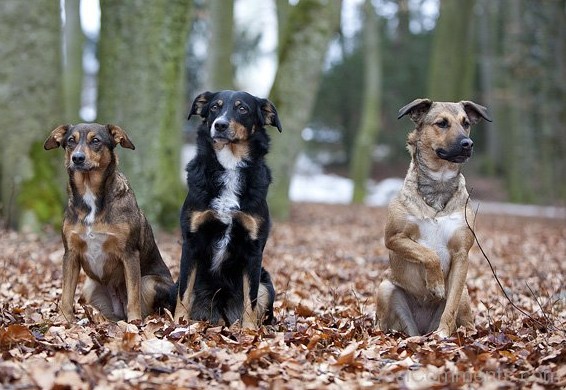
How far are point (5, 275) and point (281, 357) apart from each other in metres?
4.16

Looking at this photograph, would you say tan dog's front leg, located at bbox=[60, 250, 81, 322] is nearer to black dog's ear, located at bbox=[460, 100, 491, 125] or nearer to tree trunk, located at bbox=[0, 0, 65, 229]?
black dog's ear, located at bbox=[460, 100, 491, 125]

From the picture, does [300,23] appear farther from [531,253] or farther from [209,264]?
[209,264]

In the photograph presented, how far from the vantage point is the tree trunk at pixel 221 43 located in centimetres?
1759

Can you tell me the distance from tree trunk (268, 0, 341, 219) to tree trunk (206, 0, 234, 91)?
277 centimetres

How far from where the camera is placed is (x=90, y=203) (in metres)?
6.04

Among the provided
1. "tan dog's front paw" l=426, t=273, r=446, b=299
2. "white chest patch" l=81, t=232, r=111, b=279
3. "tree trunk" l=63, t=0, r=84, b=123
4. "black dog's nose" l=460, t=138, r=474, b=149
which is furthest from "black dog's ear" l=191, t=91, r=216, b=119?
"tree trunk" l=63, t=0, r=84, b=123

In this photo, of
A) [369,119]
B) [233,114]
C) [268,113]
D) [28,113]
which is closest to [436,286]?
[268,113]

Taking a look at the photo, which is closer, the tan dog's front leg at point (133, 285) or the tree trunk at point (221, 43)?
the tan dog's front leg at point (133, 285)

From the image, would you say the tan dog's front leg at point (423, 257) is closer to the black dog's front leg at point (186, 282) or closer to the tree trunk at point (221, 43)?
the black dog's front leg at point (186, 282)

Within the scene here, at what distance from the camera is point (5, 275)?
7781 millimetres

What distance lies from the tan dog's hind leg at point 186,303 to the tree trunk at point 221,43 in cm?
1195

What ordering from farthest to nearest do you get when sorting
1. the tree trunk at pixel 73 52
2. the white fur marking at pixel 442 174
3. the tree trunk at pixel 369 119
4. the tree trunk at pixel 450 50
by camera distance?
the tree trunk at pixel 369 119 → the tree trunk at pixel 73 52 → the tree trunk at pixel 450 50 → the white fur marking at pixel 442 174

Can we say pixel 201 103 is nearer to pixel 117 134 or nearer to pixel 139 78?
pixel 117 134

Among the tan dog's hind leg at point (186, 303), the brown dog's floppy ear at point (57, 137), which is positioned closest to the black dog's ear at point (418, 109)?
the tan dog's hind leg at point (186, 303)
